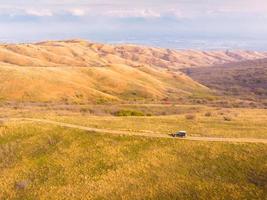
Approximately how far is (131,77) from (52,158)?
135152mm

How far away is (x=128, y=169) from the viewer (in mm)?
45438

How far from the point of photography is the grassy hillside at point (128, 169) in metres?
41.4

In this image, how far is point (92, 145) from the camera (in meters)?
51.0

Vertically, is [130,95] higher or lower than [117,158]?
lower

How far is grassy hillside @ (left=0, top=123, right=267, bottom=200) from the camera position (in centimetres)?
4138

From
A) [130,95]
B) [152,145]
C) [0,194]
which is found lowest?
[130,95]

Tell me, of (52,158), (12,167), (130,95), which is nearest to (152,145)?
(52,158)

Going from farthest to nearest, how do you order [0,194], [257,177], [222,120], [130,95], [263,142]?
1. [130,95]
2. [222,120]
3. [263,142]
4. [0,194]
5. [257,177]

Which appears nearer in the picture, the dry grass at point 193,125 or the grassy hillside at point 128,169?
the grassy hillside at point 128,169

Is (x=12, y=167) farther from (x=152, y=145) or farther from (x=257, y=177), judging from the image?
(x=257, y=177)

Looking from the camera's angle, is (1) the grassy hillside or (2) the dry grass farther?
(2) the dry grass

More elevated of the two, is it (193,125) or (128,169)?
(193,125)

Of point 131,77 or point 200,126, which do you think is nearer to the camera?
point 200,126

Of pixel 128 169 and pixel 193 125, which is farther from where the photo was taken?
pixel 193 125
